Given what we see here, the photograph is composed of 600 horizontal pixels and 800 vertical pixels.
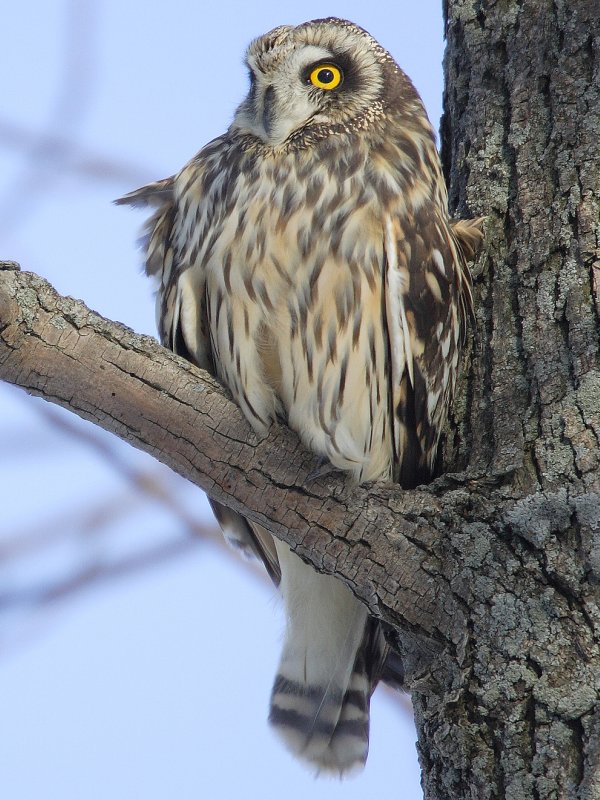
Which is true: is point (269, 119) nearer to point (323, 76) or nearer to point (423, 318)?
point (323, 76)

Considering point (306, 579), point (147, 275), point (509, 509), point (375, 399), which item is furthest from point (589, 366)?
point (147, 275)

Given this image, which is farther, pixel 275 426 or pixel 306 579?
pixel 306 579

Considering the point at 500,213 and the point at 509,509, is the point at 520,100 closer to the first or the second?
the point at 500,213

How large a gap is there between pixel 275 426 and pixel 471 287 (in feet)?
2.21

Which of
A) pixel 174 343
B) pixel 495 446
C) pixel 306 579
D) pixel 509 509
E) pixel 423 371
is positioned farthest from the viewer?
pixel 306 579

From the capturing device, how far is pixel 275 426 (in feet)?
7.41

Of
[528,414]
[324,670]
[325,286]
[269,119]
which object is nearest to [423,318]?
[325,286]

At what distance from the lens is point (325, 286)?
7.80ft

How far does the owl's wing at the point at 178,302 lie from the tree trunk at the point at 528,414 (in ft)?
2.33

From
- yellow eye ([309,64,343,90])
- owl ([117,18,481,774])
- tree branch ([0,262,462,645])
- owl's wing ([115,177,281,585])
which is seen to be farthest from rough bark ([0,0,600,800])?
yellow eye ([309,64,343,90])

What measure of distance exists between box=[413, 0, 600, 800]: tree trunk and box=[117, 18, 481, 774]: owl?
14cm

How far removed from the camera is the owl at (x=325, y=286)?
238 cm

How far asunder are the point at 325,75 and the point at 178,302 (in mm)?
830

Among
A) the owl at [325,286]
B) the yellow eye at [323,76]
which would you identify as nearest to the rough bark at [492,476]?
→ the owl at [325,286]
